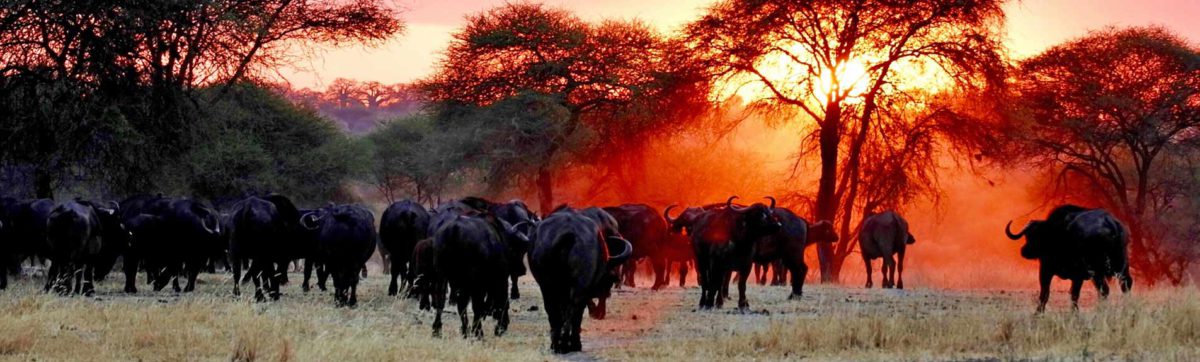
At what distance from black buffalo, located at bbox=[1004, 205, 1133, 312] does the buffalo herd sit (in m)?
0.02

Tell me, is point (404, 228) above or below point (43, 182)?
below

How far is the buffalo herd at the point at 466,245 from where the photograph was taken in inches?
524

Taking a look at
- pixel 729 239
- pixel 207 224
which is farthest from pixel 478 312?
pixel 207 224

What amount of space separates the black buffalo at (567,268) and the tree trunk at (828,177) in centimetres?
1874

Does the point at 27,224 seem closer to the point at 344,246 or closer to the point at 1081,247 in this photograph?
the point at 344,246

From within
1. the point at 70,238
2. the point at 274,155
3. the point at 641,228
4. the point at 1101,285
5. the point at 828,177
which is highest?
the point at 274,155

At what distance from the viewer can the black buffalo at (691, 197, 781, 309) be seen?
18000 mm

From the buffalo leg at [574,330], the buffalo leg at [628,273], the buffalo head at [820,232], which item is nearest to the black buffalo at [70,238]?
the buffalo leg at [574,330]

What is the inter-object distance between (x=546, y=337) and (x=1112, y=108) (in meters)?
24.5

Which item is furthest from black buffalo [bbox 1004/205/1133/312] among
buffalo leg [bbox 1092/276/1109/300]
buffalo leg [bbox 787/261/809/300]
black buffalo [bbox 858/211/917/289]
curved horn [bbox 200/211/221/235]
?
curved horn [bbox 200/211/221/235]

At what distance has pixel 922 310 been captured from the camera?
19.2 metres

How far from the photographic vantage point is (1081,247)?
669 inches

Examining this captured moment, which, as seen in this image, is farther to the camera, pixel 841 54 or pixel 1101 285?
pixel 841 54

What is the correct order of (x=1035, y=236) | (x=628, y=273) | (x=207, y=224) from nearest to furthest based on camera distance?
(x=1035, y=236) < (x=207, y=224) < (x=628, y=273)
